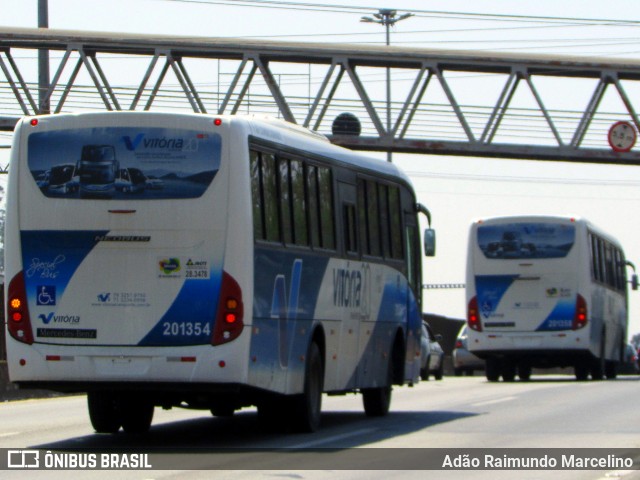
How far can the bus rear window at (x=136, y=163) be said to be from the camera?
14633 mm

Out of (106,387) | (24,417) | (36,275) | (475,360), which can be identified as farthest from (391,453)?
(475,360)

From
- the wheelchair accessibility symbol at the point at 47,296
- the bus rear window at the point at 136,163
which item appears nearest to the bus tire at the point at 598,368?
the bus rear window at the point at 136,163

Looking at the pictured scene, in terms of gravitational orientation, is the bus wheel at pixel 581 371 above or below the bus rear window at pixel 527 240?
below

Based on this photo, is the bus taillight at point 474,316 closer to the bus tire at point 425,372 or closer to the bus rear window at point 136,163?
the bus tire at point 425,372

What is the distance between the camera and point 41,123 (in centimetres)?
1487

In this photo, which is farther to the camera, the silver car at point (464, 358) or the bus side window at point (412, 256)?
the silver car at point (464, 358)

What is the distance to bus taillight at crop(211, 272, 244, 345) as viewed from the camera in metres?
14.4

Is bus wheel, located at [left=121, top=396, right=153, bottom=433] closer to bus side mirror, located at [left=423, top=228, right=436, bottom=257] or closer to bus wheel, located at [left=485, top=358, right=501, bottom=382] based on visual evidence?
bus side mirror, located at [left=423, top=228, right=436, bottom=257]

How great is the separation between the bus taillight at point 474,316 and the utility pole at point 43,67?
10.6 metres

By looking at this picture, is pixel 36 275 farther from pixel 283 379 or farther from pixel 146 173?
pixel 283 379

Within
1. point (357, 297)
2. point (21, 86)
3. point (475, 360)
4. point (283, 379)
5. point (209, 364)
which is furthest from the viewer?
point (475, 360)

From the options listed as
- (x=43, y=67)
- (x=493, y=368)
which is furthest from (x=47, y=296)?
(x=43, y=67)

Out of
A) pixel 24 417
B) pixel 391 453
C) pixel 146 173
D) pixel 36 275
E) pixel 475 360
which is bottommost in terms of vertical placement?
pixel 475 360

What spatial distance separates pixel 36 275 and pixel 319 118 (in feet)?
85.7
